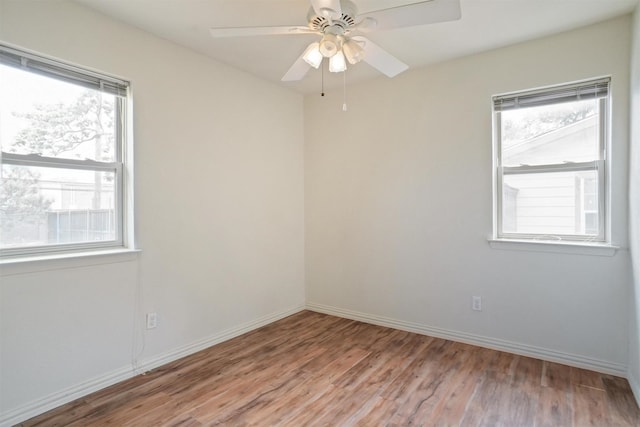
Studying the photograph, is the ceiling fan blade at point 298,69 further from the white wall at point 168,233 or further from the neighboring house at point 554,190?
the neighboring house at point 554,190

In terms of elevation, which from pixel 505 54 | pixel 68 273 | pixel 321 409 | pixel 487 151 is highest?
pixel 505 54

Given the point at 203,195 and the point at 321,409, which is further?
the point at 203,195

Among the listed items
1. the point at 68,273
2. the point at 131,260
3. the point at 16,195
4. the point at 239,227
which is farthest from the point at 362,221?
the point at 16,195

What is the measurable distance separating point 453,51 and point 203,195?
253 cm

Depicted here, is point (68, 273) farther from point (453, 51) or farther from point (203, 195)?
point (453, 51)

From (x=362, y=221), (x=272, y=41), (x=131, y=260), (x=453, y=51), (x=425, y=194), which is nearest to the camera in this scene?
(x=131, y=260)

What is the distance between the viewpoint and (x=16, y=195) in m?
2.03

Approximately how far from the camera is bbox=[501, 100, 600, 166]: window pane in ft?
8.60

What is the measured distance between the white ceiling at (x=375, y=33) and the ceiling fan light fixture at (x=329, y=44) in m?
0.52

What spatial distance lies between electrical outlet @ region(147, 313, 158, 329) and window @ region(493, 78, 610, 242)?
2.96 metres

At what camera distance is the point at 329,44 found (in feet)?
5.94

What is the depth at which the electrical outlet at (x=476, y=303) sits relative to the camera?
9.84 feet

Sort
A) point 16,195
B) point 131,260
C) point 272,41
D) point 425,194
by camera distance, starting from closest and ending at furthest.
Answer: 1. point 16,195
2. point 131,260
3. point 272,41
4. point 425,194

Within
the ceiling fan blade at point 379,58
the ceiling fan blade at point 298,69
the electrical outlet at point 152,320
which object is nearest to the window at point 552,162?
the ceiling fan blade at point 379,58
